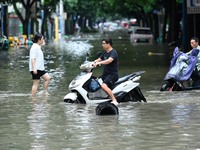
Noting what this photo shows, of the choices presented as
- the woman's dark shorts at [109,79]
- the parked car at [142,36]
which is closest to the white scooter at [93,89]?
the woman's dark shorts at [109,79]

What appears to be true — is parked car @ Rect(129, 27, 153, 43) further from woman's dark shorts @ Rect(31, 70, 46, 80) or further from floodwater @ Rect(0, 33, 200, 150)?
woman's dark shorts @ Rect(31, 70, 46, 80)

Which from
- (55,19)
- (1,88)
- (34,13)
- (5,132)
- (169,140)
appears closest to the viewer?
(169,140)

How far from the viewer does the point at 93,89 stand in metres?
15.9

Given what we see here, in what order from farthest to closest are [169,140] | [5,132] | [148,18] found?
[148,18] < [5,132] < [169,140]

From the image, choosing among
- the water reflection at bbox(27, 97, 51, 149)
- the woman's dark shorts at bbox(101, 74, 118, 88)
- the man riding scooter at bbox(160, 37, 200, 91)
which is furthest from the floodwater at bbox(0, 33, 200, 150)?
the woman's dark shorts at bbox(101, 74, 118, 88)

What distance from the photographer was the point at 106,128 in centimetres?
1214

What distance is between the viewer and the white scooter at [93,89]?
1576cm

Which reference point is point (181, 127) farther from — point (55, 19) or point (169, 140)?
point (55, 19)

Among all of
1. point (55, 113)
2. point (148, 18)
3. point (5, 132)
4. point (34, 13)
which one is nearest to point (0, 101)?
point (55, 113)

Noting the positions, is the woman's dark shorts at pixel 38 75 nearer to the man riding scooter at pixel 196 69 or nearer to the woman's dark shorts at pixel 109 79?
the woman's dark shorts at pixel 109 79

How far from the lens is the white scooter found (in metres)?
15.8

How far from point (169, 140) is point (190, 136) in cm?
53

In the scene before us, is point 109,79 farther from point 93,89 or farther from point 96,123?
point 96,123

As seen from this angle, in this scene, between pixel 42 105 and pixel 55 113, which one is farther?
pixel 42 105
